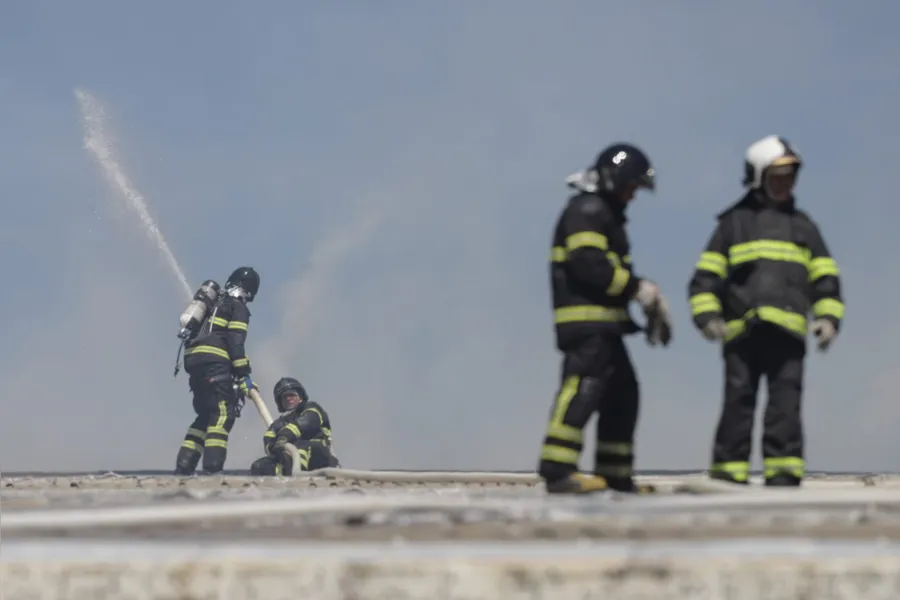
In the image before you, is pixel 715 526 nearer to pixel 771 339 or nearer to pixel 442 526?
pixel 442 526

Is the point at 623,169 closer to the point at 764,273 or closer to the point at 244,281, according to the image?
the point at 764,273

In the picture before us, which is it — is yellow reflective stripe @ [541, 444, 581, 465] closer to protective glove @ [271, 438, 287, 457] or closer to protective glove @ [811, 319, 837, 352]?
protective glove @ [811, 319, 837, 352]

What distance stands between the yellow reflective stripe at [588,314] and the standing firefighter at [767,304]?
1.82 feet

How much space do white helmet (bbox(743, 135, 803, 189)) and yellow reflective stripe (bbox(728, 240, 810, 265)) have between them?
0.34 metres

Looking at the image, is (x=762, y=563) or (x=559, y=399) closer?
(x=762, y=563)

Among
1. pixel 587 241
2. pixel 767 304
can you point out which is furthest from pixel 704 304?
pixel 587 241

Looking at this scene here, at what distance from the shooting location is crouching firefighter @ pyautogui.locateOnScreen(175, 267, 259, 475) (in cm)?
1620

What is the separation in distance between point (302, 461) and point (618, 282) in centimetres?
1146

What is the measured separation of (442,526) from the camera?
3.07m

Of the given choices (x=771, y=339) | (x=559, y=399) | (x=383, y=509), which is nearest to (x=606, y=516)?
(x=383, y=509)

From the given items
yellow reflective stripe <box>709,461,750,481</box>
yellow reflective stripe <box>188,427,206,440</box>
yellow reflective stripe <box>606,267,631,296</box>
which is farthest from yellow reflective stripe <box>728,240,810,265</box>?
yellow reflective stripe <box>188,427,206,440</box>

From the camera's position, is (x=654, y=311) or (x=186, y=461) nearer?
(x=654, y=311)

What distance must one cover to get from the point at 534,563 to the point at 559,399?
3.26 m

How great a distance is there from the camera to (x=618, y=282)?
5516 mm
